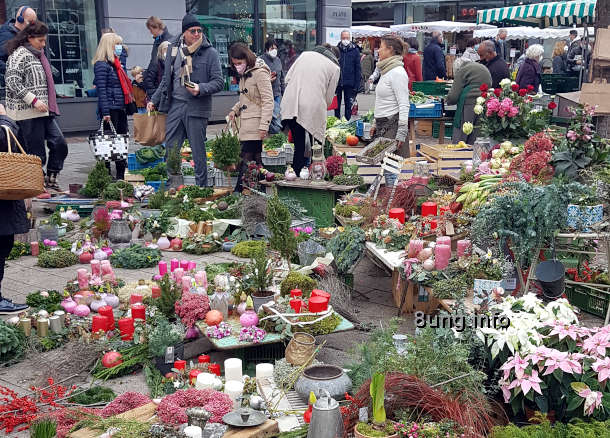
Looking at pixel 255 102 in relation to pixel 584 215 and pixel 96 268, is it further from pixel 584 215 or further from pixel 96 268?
pixel 584 215

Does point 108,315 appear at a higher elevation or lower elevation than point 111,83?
lower

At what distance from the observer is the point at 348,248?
6.32 meters

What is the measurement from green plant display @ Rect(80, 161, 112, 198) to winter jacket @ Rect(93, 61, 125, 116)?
6.08 ft

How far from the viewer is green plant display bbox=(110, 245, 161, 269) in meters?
7.38

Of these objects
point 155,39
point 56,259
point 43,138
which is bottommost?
point 56,259

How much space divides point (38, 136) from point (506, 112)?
18.3ft

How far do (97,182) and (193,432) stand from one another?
5.91 metres

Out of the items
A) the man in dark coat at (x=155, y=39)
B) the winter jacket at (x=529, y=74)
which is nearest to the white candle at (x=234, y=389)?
the man in dark coat at (x=155, y=39)

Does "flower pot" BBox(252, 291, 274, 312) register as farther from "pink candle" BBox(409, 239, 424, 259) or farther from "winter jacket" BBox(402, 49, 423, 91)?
"winter jacket" BBox(402, 49, 423, 91)

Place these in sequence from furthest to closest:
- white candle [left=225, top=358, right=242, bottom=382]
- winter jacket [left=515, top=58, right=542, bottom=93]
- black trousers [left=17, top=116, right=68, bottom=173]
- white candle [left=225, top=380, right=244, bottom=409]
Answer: winter jacket [left=515, top=58, right=542, bottom=93] < black trousers [left=17, top=116, right=68, bottom=173] < white candle [left=225, top=358, right=242, bottom=382] < white candle [left=225, top=380, right=244, bottom=409]

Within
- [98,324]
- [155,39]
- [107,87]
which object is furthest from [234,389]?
[155,39]

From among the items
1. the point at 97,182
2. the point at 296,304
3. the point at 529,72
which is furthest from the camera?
the point at 529,72

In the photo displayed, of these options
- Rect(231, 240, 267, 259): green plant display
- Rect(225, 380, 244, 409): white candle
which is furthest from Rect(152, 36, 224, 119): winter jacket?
Rect(225, 380, 244, 409): white candle

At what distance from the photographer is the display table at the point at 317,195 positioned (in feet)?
27.4
